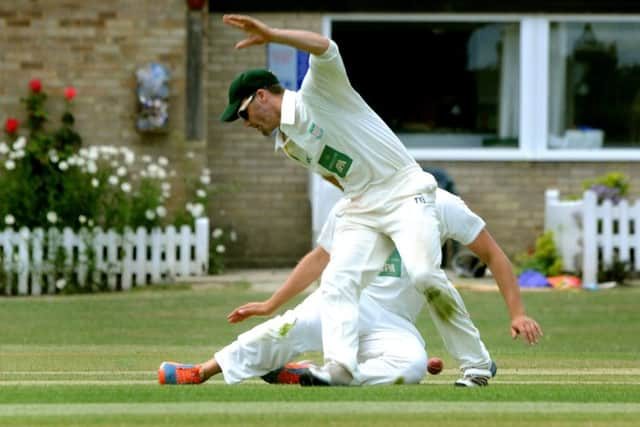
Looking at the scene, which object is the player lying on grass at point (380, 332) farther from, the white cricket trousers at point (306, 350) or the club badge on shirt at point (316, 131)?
the club badge on shirt at point (316, 131)

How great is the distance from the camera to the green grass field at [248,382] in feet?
20.6

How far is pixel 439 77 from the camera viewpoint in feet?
59.3

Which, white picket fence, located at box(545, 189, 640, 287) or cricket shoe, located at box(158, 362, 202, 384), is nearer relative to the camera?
cricket shoe, located at box(158, 362, 202, 384)

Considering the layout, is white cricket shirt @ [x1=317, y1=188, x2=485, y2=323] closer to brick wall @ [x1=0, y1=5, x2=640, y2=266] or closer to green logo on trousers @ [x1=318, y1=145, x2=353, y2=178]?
green logo on trousers @ [x1=318, y1=145, x2=353, y2=178]

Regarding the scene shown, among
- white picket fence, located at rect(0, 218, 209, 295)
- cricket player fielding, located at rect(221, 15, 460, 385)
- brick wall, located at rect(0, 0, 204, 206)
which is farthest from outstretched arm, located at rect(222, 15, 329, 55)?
brick wall, located at rect(0, 0, 204, 206)

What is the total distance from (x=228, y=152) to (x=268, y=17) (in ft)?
5.04

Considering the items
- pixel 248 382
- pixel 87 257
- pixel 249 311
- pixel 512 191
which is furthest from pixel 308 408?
pixel 512 191

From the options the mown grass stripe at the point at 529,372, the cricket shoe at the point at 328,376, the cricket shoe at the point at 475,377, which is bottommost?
the mown grass stripe at the point at 529,372

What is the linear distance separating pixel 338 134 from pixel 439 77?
10900 millimetres

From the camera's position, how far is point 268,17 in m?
17.6

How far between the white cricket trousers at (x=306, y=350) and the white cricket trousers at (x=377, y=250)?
10.8 inches

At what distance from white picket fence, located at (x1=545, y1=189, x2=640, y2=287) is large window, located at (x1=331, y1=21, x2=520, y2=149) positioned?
2.04 metres

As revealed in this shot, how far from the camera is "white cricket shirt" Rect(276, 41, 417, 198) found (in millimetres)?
7246

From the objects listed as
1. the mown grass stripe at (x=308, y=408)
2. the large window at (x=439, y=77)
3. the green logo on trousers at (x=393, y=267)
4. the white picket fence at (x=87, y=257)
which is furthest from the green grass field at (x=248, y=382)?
the large window at (x=439, y=77)
